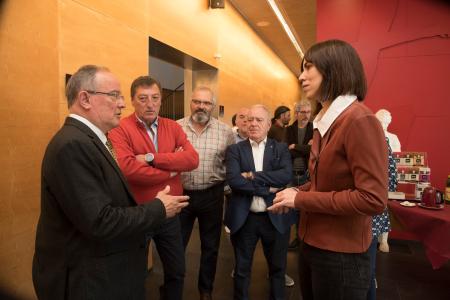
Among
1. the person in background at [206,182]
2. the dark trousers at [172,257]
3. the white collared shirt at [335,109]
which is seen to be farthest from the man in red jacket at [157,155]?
the white collared shirt at [335,109]

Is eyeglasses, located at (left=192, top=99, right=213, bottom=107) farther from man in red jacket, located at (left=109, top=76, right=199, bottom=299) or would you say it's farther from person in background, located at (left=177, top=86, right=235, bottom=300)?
man in red jacket, located at (left=109, top=76, right=199, bottom=299)

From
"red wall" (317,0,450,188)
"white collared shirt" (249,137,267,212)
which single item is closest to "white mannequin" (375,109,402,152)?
"red wall" (317,0,450,188)

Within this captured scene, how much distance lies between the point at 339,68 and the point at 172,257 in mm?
1667

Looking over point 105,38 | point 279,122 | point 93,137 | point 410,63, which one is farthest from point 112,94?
point 410,63

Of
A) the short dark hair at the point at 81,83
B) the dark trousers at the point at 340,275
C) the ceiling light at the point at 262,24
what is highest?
the ceiling light at the point at 262,24

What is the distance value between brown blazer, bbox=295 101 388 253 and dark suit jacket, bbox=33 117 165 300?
683 millimetres

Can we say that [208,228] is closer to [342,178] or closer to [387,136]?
[342,178]

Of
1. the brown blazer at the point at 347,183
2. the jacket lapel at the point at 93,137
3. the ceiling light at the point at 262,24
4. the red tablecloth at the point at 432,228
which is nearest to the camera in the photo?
the brown blazer at the point at 347,183

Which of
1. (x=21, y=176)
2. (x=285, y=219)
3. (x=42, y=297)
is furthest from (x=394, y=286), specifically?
(x=21, y=176)

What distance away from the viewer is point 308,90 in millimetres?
1257

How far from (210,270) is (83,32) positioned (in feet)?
6.99

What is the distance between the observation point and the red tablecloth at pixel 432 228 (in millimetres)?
2168

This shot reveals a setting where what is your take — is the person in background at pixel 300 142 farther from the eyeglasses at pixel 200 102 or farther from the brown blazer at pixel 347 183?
the brown blazer at pixel 347 183

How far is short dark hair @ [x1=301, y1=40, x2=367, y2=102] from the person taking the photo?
1.17 metres
